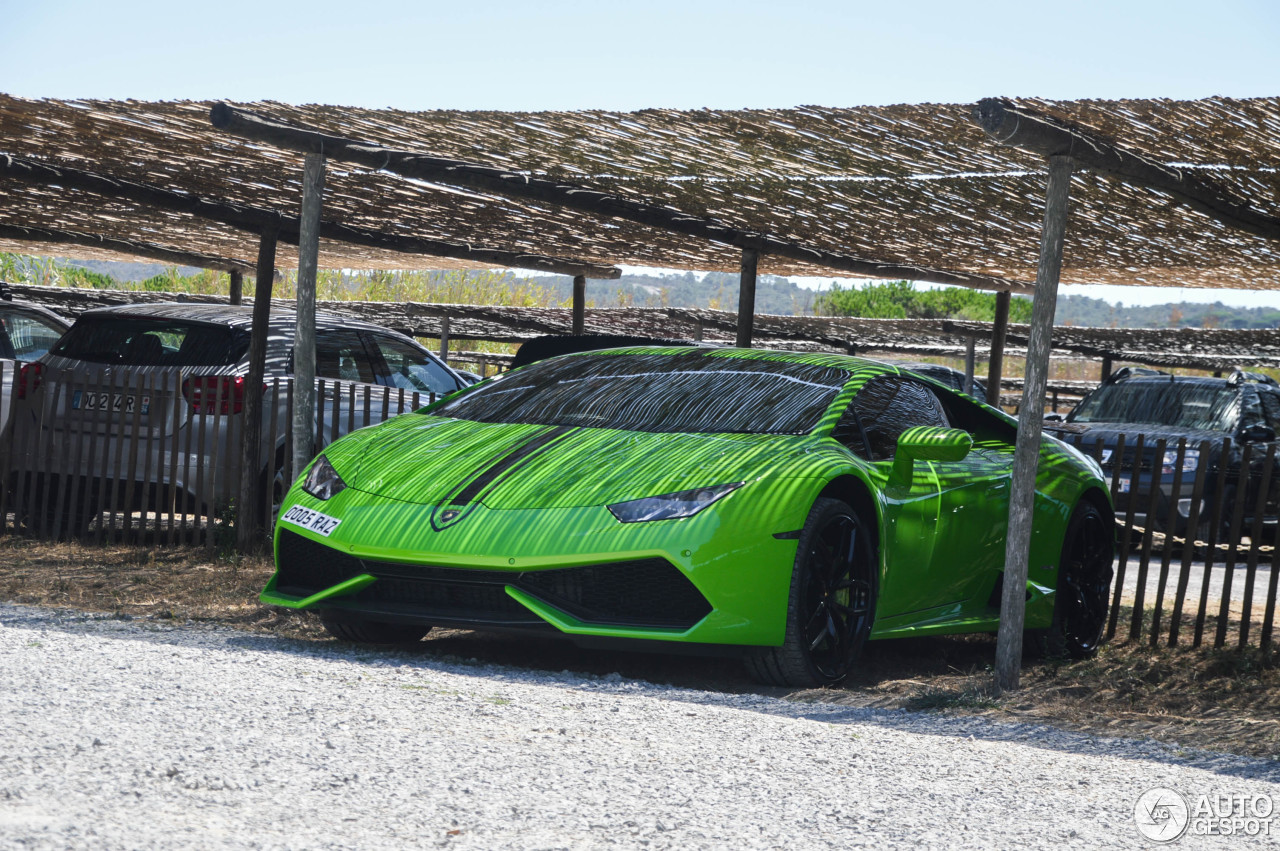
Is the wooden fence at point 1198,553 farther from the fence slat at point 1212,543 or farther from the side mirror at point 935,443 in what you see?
the side mirror at point 935,443

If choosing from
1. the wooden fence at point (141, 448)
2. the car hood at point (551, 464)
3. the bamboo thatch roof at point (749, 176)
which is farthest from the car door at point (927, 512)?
the wooden fence at point (141, 448)

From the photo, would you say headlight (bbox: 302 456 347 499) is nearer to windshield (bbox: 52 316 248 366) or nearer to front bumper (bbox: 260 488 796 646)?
front bumper (bbox: 260 488 796 646)

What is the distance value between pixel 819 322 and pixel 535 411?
1551 centimetres

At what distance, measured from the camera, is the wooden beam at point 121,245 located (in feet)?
43.2

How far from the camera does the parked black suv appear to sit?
1241 centimetres

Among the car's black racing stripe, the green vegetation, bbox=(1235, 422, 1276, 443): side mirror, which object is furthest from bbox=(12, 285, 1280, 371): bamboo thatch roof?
the green vegetation

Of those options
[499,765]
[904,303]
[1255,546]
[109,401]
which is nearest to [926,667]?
[1255,546]

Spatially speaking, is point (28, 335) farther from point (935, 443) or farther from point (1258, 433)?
point (1258, 433)

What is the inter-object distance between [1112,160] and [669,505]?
2731mm

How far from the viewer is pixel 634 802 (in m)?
3.42

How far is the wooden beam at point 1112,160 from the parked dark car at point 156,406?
4.44 m

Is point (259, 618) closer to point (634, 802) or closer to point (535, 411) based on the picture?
point (535, 411)

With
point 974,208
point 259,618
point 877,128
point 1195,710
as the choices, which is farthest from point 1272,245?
point 259,618

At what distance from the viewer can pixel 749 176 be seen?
8.30 m
